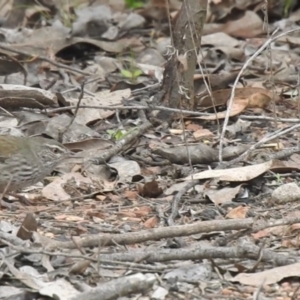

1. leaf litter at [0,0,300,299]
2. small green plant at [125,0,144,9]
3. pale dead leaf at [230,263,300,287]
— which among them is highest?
pale dead leaf at [230,263,300,287]

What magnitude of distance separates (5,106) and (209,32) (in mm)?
3133

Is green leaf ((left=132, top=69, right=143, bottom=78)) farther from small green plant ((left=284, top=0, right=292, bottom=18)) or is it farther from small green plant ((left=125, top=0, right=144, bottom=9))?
small green plant ((left=284, top=0, right=292, bottom=18))

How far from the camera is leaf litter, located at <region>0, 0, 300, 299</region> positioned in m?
3.95

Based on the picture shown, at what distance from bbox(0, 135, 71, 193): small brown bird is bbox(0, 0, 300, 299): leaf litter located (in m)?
0.12

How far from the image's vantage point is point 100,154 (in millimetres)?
5957

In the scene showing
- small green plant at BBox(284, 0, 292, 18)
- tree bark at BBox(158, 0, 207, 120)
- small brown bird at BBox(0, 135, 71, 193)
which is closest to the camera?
small brown bird at BBox(0, 135, 71, 193)

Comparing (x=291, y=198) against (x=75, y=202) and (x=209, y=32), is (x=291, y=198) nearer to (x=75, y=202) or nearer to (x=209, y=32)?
(x=75, y=202)

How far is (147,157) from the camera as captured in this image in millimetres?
6074

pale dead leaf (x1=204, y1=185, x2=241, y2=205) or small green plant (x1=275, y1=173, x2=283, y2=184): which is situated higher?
pale dead leaf (x1=204, y1=185, x2=241, y2=205)

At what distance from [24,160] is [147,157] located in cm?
95

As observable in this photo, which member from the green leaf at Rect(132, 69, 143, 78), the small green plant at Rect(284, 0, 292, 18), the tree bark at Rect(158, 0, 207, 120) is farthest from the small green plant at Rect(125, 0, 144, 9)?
the tree bark at Rect(158, 0, 207, 120)

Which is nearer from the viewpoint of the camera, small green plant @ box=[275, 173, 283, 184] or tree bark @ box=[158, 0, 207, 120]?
small green plant @ box=[275, 173, 283, 184]

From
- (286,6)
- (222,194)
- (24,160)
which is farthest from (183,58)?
(286,6)

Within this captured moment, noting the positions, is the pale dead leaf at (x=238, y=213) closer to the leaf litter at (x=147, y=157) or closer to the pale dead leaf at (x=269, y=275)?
the leaf litter at (x=147, y=157)
